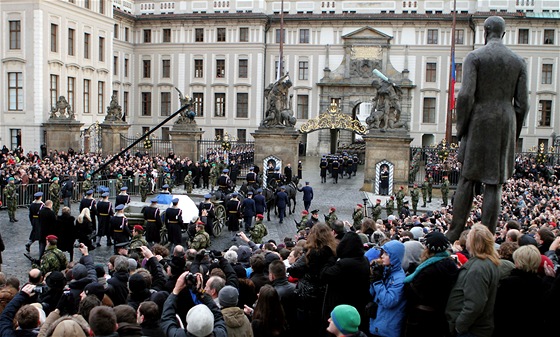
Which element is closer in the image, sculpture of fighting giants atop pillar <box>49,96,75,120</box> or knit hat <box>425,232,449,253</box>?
knit hat <box>425,232,449,253</box>

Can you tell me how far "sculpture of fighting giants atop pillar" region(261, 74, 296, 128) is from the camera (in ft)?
98.0

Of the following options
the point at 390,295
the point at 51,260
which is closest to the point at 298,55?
the point at 51,260

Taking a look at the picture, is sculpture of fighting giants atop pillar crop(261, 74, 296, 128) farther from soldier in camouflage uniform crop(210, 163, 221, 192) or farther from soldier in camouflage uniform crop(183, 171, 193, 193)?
soldier in camouflage uniform crop(183, 171, 193, 193)

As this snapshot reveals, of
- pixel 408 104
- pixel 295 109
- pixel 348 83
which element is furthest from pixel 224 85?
pixel 408 104

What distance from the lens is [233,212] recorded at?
18250mm

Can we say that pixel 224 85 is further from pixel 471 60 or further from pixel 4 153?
pixel 471 60

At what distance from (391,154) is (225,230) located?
443 inches

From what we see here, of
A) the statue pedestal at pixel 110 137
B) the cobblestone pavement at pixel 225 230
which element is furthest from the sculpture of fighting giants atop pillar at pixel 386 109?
the statue pedestal at pixel 110 137

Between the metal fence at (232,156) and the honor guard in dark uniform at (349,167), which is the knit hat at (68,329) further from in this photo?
the honor guard in dark uniform at (349,167)

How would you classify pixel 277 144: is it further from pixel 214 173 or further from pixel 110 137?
pixel 110 137

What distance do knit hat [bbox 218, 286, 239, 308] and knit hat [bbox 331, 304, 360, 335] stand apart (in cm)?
129

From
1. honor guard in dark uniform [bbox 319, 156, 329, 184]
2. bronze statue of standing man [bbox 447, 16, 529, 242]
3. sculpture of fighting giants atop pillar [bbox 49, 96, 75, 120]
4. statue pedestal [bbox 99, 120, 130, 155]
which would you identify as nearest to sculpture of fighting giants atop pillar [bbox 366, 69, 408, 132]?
honor guard in dark uniform [bbox 319, 156, 329, 184]

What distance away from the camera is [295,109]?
54.8m

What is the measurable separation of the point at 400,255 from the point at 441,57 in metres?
49.7
